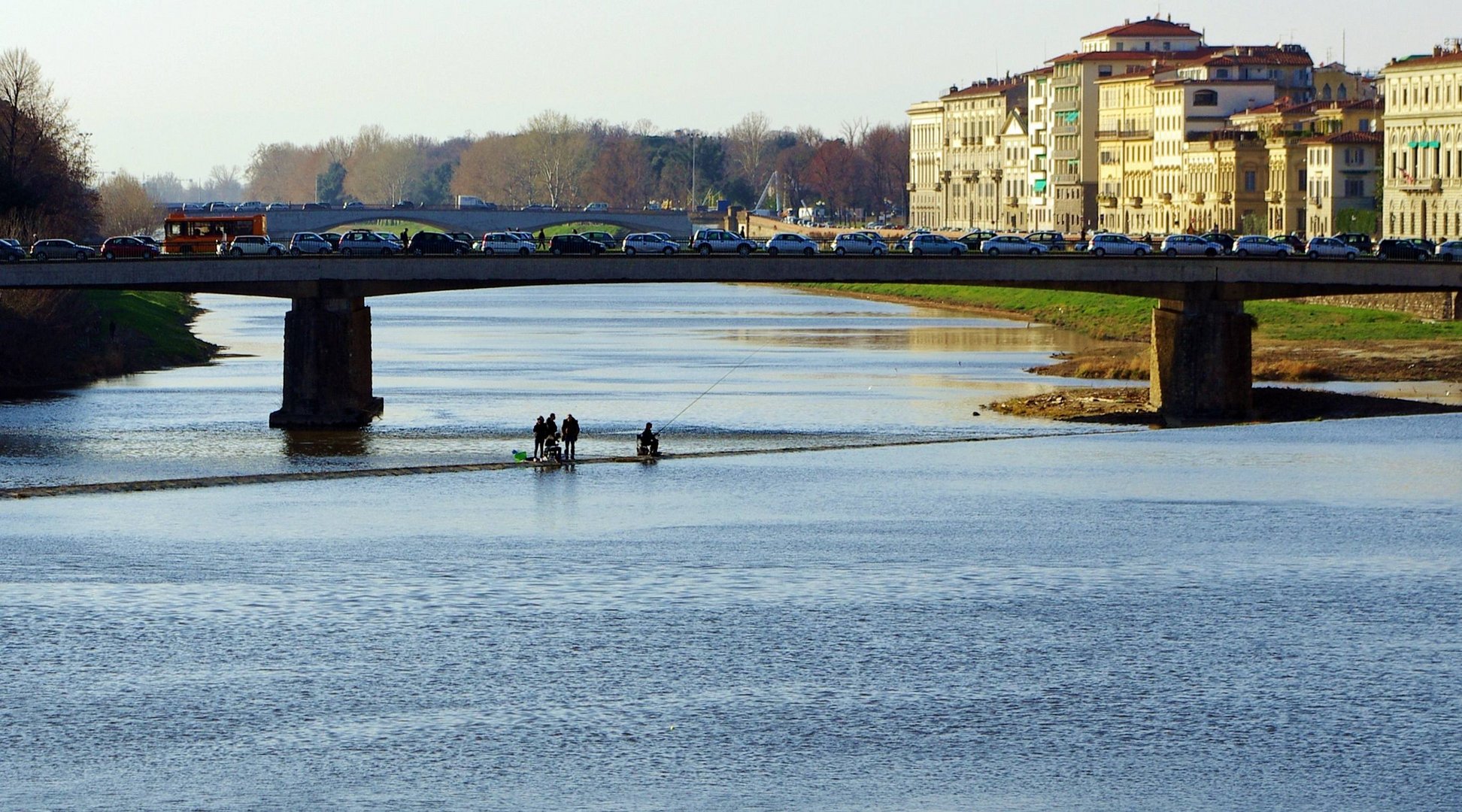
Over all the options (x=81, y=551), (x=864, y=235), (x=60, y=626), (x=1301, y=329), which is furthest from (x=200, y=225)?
(x=60, y=626)

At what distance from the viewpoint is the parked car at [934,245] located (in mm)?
96000

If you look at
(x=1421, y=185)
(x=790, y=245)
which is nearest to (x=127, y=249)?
(x=790, y=245)

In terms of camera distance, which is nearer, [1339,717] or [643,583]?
[1339,717]

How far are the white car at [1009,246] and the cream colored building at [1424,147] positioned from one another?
182 feet

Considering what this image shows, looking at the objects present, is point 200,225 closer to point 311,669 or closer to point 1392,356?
point 1392,356

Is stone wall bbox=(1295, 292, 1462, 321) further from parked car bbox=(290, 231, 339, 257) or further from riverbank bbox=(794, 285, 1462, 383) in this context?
parked car bbox=(290, 231, 339, 257)

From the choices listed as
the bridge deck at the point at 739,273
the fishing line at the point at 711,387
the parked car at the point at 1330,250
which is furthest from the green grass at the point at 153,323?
the parked car at the point at 1330,250

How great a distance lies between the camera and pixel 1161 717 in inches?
1580

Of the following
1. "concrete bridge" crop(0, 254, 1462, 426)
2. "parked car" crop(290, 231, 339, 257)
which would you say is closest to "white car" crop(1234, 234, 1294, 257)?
"concrete bridge" crop(0, 254, 1462, 426)

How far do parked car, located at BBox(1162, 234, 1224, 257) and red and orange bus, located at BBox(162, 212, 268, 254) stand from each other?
137 feet

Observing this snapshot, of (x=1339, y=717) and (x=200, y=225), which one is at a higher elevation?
(x=200, y=225)

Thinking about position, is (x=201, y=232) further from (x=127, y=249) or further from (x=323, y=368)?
(x=323, y=368)

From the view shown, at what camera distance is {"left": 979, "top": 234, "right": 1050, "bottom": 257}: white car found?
9325cm

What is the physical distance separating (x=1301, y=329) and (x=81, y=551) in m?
79.4
